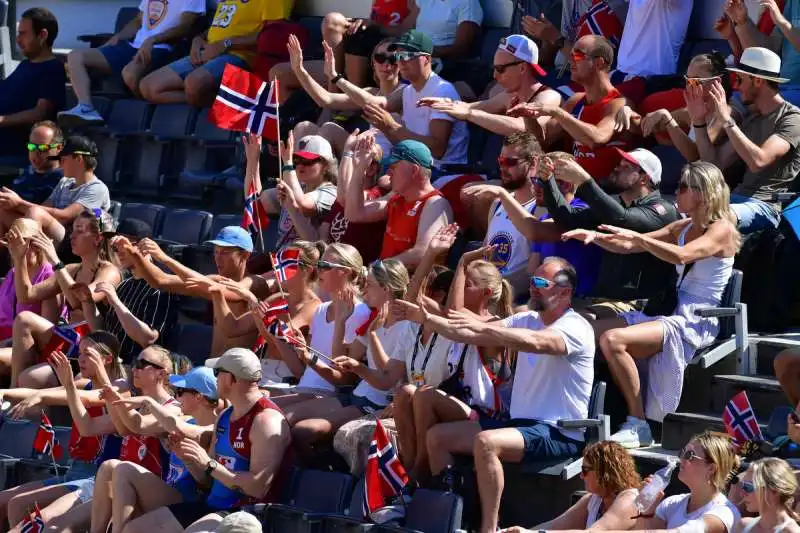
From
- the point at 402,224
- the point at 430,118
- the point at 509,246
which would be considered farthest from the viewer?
the point at 430,118

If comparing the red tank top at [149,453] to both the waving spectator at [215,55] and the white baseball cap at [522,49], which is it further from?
the waving spectator at [215,55]

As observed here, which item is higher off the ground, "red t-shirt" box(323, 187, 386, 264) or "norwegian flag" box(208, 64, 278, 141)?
"norwegian flag" box(208, 64, 278, 141)

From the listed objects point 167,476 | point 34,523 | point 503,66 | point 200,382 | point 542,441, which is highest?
point 503,66

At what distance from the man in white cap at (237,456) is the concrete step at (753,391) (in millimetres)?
2212

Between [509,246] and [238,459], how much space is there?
80.3 inches

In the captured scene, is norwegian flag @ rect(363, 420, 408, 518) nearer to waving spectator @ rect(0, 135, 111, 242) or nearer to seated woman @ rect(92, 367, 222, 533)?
seated woman @ rect(92, 367, 222, 533)

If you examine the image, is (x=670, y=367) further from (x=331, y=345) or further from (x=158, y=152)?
(x=158, y=152)

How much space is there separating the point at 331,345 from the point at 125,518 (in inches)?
62.8

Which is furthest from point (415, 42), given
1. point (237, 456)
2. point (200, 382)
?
point (237, 456)

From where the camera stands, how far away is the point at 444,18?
41.8ft

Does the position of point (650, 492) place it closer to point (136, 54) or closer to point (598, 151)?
point (598, 151)

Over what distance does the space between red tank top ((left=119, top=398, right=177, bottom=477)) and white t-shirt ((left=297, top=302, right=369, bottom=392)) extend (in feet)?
2.78

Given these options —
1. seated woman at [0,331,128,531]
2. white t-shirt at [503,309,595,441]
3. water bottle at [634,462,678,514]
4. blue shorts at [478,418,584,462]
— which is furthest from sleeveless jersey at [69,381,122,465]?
water bottle at [634,462,678,514]

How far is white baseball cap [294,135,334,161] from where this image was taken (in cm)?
1144
